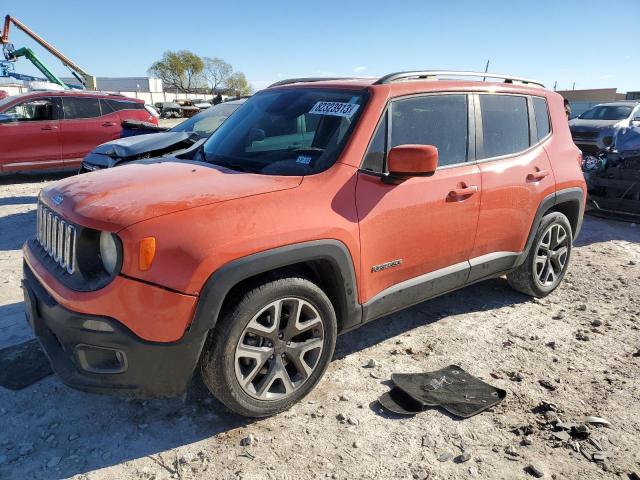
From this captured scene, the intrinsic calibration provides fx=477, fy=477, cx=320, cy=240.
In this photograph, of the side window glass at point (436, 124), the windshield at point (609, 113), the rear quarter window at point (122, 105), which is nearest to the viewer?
the side window glass at point (436, 124)

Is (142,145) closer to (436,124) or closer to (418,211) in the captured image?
(436,124)

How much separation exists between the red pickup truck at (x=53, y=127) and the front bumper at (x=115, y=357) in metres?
8.31

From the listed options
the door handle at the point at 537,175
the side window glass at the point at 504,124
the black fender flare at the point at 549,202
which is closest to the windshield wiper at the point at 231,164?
the side window glass at the point at 504,124

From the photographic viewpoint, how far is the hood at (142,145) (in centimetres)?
620

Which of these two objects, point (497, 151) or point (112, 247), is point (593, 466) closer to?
point (497, 151)

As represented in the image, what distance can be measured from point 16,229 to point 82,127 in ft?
13.4

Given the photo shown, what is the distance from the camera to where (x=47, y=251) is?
108 inches

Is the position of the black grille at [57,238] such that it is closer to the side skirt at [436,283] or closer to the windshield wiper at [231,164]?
the windshield wiper at [231,164]

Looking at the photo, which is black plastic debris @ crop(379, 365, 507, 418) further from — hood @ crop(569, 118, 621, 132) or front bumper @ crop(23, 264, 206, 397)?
hood @ crop(569, 118, 621, 132)

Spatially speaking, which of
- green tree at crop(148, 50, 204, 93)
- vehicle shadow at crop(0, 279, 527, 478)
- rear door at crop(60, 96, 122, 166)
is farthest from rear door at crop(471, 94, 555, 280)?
green tree at crop(148, 50, 204, 93)

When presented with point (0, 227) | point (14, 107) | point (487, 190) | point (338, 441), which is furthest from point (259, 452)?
point (14, 107)

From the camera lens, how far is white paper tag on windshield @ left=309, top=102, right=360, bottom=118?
9.84 ft

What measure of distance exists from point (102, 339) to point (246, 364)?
2.48ft

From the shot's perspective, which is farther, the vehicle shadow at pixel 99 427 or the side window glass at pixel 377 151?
the side window glass at pixel 377 151
